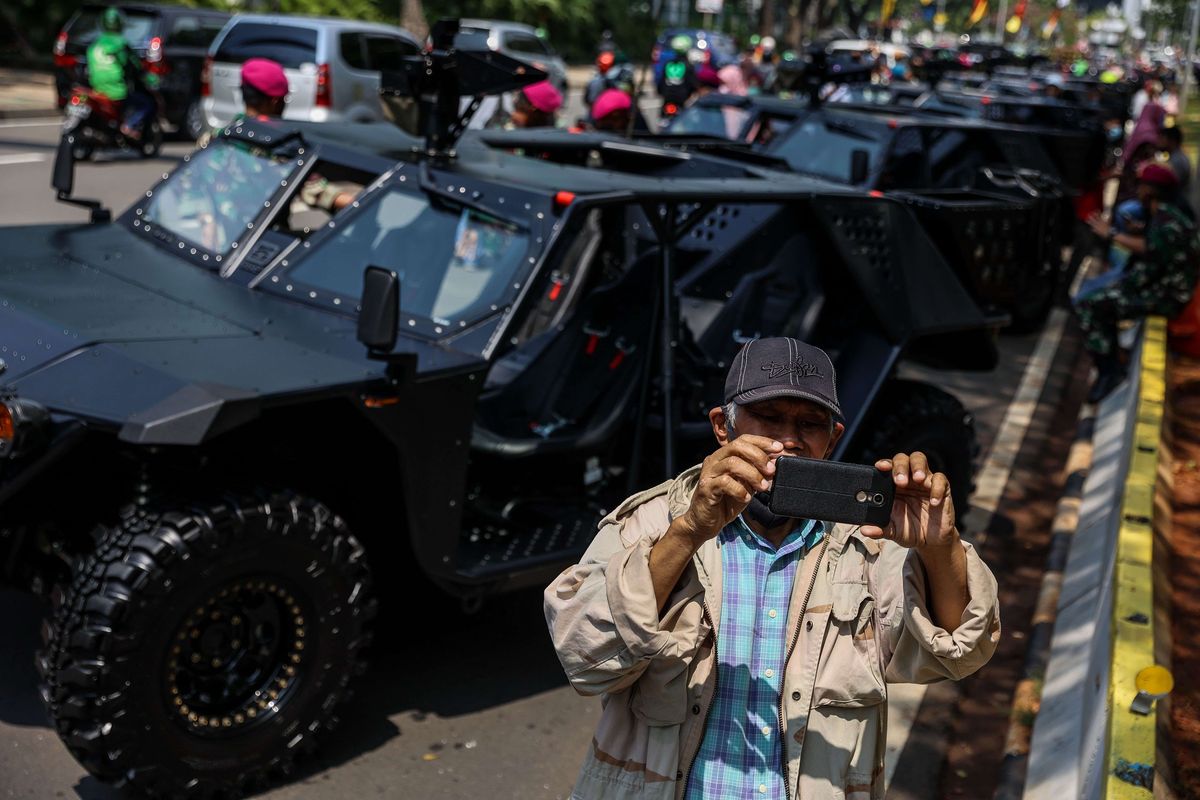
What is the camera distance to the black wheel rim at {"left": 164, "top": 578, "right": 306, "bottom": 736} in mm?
4191

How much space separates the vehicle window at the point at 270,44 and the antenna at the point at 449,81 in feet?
37.2

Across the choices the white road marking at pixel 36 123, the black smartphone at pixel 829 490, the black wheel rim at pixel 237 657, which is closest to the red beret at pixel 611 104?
the black wheel rim at pixel 237 657

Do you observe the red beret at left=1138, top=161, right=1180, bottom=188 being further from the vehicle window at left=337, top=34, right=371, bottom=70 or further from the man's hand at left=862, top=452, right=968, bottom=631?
the vehicle window at left=337, top=34, right=371, bottom=70

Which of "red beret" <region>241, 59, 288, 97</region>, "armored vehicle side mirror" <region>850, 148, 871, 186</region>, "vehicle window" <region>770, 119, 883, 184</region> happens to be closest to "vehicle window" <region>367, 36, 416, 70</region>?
"vehicle window" <region>770, 119, 883, 184</region>

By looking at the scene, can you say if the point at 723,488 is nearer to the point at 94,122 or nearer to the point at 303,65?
the point at 303,65

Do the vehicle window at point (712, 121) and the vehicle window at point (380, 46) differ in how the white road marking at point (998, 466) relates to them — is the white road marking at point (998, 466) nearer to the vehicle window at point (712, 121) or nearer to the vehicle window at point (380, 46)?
the vehicle window at point (712, 121)

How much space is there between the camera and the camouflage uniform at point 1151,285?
9742 millimetres

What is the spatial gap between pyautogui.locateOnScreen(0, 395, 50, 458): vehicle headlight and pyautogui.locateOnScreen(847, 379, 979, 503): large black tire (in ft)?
10.4

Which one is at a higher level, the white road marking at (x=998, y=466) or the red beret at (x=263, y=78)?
the red beret at (x=263, y=78)

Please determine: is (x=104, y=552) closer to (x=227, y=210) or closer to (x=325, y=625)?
(x=325, y=625)

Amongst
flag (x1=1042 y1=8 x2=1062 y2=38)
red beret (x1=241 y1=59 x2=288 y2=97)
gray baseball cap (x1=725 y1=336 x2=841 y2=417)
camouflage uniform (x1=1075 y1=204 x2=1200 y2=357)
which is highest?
gray baseball cap (x1=725 y1=336 x2=841 y2=417)

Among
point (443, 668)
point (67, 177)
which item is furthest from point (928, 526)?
point (67, 177)

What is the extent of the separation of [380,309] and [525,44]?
2209 centimetres

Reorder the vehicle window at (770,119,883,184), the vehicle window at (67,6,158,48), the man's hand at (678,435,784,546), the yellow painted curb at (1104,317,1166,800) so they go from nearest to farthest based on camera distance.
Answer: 1. the man's hand at (678,435,784,546)
2. the yellow painted curb at (1104,317,1166,800)
3. the vehicle window at (770,119,883,184)
4. the vehicle window at (67,6,158,48)
